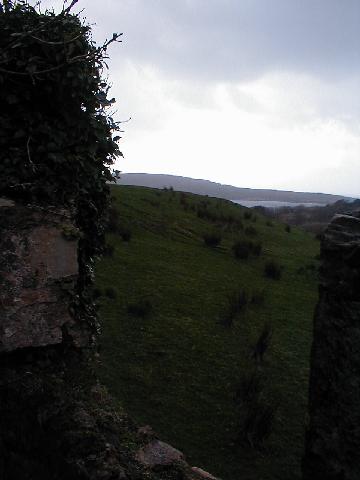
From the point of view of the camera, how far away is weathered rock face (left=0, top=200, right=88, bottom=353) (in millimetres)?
3502

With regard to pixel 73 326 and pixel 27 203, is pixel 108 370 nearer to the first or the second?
pixel 73 326

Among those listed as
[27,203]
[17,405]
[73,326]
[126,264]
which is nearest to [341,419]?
[73,326]

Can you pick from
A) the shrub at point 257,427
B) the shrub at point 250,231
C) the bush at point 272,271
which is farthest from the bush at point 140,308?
the shrub at point 250,231

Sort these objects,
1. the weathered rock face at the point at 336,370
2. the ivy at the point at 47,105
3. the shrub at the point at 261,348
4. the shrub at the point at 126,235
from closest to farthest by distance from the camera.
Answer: the ivy at the point at 47,105
the weathered rock face at the point at 336,370
the shrub at the point at 261,348
the shrub at the point at 126,235

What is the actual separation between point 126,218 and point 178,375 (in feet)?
28.5

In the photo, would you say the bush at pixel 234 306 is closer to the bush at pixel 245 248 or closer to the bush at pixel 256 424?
the bush at pixel 256 424

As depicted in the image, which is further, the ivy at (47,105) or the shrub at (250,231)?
the shrub at (250,231)

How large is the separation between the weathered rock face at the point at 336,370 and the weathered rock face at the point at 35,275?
2129 millimetres

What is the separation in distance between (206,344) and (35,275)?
4013 mm

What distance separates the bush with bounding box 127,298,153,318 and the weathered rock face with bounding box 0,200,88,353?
392 cm

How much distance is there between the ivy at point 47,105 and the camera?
3818 mm

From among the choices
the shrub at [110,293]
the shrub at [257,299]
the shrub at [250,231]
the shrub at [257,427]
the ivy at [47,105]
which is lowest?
the shrub at [257,427]

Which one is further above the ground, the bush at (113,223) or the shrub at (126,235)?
the bush at (113,223)

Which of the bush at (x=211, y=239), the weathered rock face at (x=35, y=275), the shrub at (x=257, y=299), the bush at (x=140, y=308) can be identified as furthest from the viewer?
the bush at (x=211, y=239)
